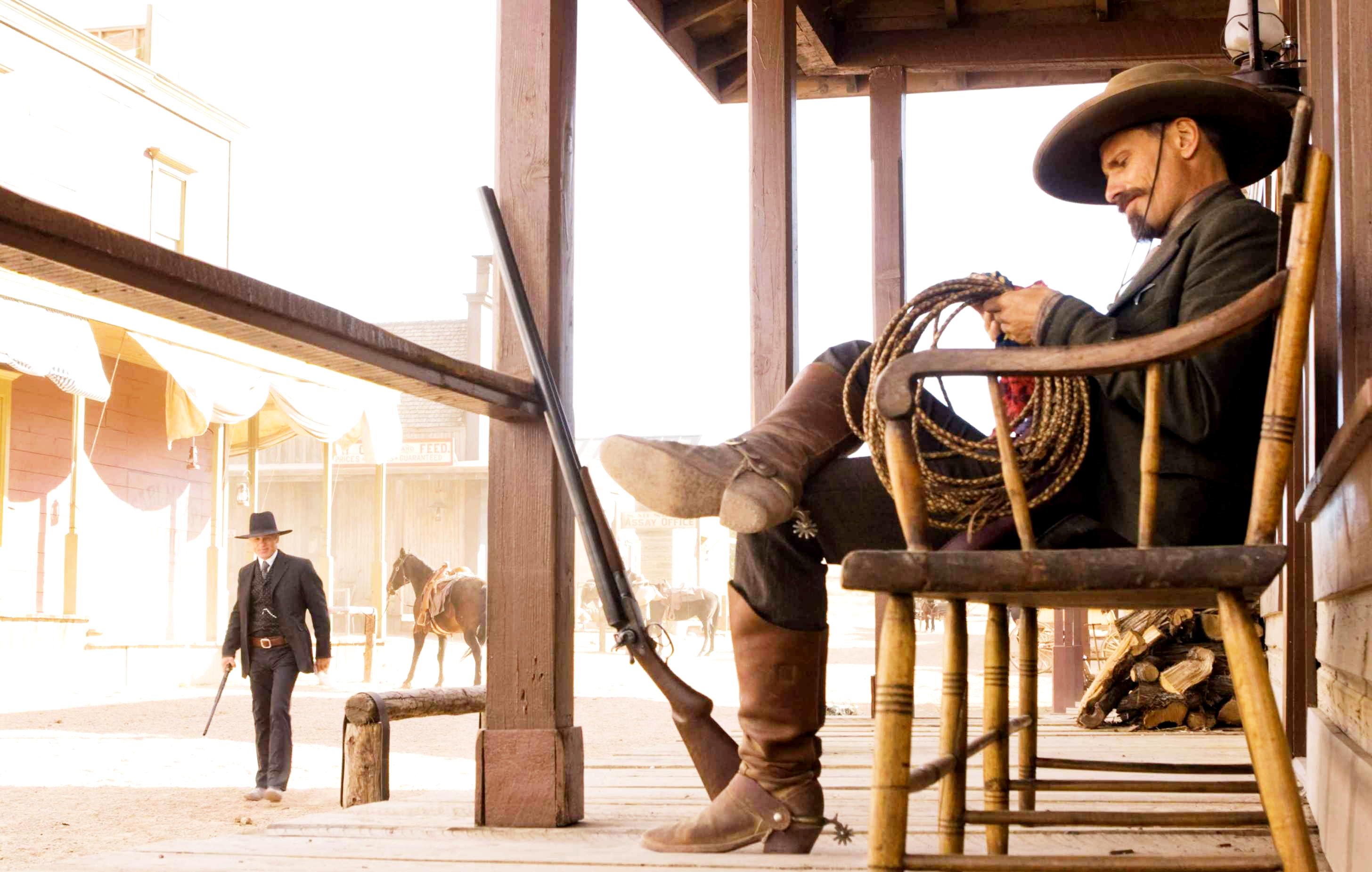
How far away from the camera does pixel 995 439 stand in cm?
188

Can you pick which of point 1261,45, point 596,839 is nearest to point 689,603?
point 1261,45

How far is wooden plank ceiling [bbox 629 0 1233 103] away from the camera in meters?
6.06

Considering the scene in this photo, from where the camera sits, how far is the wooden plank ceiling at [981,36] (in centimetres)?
606

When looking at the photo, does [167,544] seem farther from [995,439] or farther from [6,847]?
[995,439]

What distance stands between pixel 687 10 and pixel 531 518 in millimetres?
3696

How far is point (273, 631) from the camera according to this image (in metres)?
7.52

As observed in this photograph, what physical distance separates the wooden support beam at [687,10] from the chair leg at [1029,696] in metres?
3.81

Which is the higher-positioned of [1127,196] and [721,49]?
[721,49]

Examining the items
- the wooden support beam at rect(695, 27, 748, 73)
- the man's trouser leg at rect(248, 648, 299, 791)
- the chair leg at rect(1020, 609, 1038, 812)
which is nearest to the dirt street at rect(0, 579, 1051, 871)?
the man's trouser leg at rect(248, 648, 299, 791)

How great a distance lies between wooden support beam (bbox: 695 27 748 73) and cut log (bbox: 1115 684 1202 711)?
128 inches

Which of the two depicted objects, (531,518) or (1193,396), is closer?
(1193,396)

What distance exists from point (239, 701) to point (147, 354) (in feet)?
12.1

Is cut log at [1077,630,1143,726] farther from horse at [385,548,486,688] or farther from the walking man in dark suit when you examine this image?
horse at [385,548,486,688]

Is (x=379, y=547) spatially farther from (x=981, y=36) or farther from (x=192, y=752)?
(x=981, y=36)
